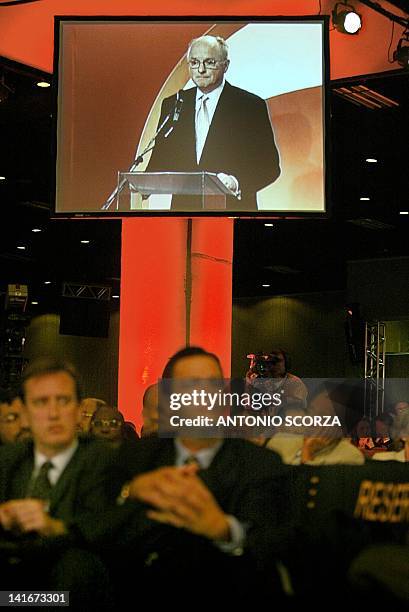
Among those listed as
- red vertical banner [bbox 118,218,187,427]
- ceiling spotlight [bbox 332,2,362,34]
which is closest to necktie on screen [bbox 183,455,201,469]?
red vertical banner [bbox 118,218,187,427]

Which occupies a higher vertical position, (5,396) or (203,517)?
(5,396)

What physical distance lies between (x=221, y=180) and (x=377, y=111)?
8.35 ft

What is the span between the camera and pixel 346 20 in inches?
211

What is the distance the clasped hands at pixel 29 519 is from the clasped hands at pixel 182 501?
0.15 m

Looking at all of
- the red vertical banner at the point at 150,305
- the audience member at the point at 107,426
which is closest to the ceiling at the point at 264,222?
the red vertical banner at the point at 150,305

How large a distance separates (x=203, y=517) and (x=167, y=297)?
3.82m

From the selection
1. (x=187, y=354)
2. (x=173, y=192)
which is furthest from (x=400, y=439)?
(x=173, y=192)

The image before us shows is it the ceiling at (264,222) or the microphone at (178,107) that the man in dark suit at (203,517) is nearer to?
the ceiling at (264,222)

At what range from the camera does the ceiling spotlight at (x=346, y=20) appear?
536 centimetres

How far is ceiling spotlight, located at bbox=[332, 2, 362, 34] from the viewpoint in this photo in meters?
5.36

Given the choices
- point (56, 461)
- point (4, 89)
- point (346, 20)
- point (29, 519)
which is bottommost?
point (29, 519)

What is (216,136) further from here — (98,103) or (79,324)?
(79,324)

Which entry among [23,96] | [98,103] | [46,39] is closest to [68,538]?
[98,103]

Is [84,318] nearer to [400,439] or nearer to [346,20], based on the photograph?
[346,20]
